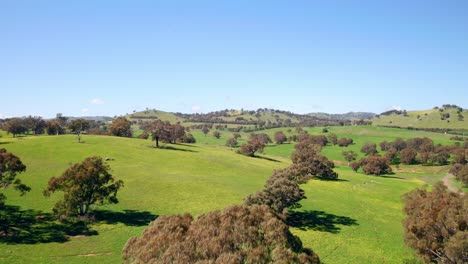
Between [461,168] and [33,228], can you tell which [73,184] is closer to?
[33,228]

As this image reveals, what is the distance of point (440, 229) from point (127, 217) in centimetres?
4991

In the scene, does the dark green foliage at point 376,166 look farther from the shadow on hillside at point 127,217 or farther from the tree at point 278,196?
the shadow on hillside at point 127,217

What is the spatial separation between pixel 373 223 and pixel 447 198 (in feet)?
84.4

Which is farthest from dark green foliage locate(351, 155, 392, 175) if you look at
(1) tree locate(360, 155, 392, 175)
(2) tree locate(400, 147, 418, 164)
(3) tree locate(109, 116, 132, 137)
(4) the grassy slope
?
(3) tree locate(109, 116, 132, 137)

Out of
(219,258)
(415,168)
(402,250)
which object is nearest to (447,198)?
(402,250)

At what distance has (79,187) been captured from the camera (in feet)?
179

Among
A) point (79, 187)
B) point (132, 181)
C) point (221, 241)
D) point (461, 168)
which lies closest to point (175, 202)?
point (132, 181)

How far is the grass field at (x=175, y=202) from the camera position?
45.5 m

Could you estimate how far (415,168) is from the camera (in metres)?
158

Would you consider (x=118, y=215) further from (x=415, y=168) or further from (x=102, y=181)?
(x=415, y=168)

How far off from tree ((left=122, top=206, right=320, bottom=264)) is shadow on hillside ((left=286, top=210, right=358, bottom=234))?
3715 cm

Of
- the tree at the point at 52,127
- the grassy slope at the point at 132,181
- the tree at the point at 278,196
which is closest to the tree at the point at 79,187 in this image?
the grassy slope at the point at 132,181

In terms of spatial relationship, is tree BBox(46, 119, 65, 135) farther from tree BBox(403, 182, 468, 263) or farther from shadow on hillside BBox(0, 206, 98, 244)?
tree BBox(403, 182, 468, 263)

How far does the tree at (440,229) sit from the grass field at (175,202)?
8.42m
